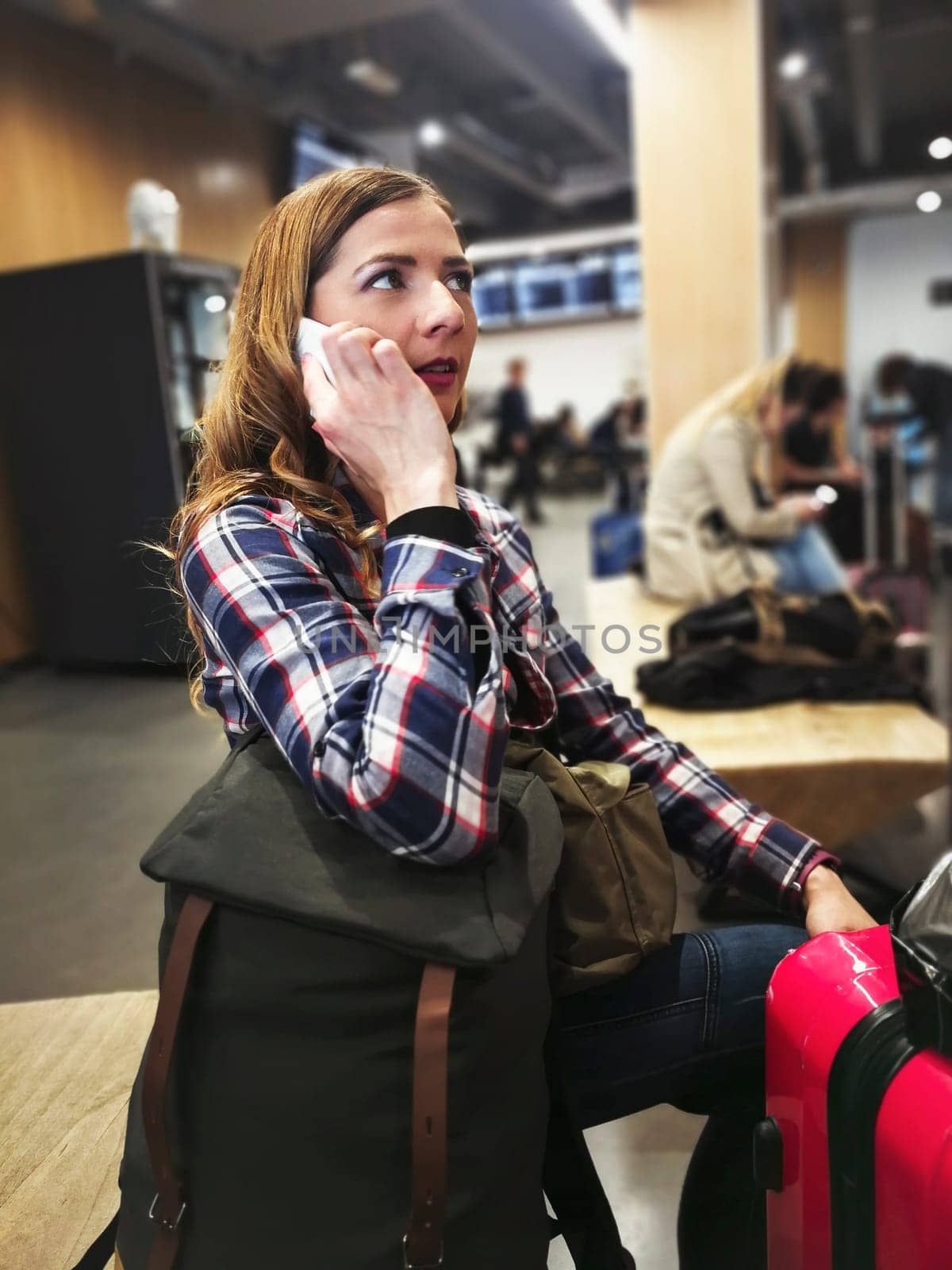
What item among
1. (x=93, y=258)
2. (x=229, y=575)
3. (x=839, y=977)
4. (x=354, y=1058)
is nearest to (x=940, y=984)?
(x=839, y=977)

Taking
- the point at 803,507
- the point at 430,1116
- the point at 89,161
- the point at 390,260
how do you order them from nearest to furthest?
the point at 430,1116, the point at 390,260, the point at 89,161, the point at 803,507

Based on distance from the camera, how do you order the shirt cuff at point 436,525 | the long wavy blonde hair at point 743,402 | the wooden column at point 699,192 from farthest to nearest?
the wooden column at point 699,192 < the long wavy blonde hair at point 743,402 < the shirt cuff at point 436,525

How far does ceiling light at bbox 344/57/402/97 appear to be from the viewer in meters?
4.15

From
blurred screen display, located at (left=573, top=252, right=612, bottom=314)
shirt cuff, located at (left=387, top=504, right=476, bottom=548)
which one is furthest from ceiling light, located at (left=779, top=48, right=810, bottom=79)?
shirt cuff, located at (left=387, top=504, right=476, bottom=548)

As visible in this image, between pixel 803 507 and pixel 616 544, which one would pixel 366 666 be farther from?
pixel 616 544

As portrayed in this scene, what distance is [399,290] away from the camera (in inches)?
40.8

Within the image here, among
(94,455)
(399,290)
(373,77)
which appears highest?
(373,77)

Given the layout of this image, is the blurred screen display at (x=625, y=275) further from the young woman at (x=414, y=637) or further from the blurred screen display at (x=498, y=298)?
the young woman at (x=414, y=637)

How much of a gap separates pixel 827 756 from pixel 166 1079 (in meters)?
1.55

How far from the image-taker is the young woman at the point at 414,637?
82 centimetres

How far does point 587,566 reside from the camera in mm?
6797

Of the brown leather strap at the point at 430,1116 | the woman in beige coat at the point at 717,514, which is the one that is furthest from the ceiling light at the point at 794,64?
the brown leather strap at the point at 430,1116

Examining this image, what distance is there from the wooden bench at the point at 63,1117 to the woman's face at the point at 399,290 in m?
0.95

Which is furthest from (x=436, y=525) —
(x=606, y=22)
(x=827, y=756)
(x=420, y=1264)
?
(x=606, y=22)
